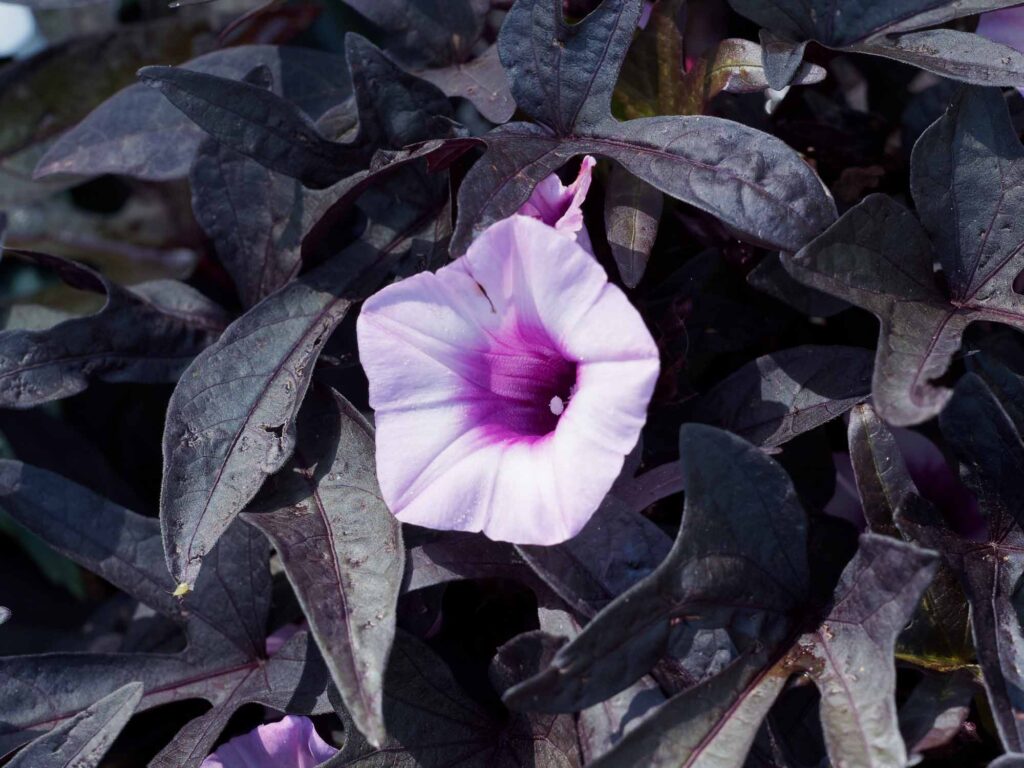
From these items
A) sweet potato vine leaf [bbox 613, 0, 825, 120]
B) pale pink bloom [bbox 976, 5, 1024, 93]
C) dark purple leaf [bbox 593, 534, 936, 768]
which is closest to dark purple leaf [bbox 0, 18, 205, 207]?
sweet potato vine leaf [bbox 613, 0, 825, 120]

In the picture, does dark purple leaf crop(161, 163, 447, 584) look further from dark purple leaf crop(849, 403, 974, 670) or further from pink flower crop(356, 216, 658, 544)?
dark purple leaf crop(849, 403, 974, 670)

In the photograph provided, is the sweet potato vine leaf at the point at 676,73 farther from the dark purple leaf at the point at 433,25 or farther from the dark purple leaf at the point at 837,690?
the dark purple leaf at the point at 837,690

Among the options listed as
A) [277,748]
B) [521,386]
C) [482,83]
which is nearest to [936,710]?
[521,386]

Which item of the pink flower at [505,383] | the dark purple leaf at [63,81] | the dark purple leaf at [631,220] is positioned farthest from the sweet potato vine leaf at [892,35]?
the dark purple leaf at [63,81]

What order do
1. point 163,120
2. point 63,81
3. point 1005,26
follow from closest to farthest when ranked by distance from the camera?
1. point 1005,26
2. point 163,120
3. point 63,81

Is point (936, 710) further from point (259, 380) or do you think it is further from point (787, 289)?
point (259, 380)

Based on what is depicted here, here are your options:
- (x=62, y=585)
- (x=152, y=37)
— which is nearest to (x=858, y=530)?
(x=62, y=585)
